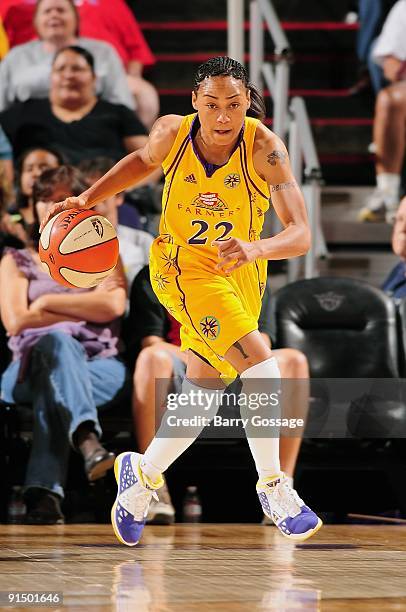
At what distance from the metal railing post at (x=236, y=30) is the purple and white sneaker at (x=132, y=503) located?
3.29 m

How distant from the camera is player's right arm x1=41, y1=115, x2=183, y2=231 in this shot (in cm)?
430

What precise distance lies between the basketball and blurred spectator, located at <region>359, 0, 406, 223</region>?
11.0 feet

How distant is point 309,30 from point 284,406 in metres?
4.39

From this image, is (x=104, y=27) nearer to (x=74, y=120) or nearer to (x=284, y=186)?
(x=74, y=120)

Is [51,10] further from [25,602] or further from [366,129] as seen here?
[25,602]

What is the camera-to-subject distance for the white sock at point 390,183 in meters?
7.38

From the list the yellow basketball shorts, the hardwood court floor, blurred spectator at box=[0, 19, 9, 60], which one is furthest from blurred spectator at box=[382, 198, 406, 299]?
blurred spectator at box=[0, 19, 9, 60]

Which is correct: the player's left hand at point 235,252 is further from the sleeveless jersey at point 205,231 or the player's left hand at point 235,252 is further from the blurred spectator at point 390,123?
the blurred spectator at point 390,123

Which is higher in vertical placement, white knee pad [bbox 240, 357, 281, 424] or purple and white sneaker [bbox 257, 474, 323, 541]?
white knee pad [bbox 240, 357, 281, 424]

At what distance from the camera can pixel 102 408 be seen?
5.54m

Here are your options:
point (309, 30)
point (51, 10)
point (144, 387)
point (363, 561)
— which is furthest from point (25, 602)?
point (309, 30)

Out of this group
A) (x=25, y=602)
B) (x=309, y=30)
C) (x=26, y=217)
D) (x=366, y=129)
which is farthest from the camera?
(x=309, y=30)

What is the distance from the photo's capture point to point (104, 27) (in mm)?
7875

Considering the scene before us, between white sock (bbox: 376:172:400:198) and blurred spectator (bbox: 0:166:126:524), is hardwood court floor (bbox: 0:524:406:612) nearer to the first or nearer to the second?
blurred spectator (bbox: 0:166:126:524)
